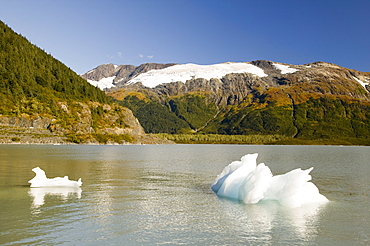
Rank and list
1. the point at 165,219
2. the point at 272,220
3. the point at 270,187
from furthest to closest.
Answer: the point at 270,187 < the point at 272,220 < the point at 165,219

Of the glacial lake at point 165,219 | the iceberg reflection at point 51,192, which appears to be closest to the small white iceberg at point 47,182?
the iceberg reflection at point 51,192

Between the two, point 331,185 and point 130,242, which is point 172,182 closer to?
point 331,185

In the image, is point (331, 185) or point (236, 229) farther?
point (331, 185)

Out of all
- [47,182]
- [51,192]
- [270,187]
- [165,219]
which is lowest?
[51,192]

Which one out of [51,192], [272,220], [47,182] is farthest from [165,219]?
[47,182]

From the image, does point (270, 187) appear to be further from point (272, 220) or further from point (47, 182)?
point (47, 182)

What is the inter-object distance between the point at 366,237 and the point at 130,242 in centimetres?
1353

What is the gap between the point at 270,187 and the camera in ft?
89.5

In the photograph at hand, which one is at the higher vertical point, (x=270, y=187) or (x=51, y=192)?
(x=270, y=187)

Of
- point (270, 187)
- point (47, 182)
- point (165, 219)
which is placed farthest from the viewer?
point (47, 182)

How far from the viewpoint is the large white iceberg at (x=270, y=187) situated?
25734mm

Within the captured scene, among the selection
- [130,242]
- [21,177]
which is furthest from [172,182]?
[130,242]

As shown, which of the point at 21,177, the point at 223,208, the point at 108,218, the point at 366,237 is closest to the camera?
the point at 366,237

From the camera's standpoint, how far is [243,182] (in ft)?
92.5
